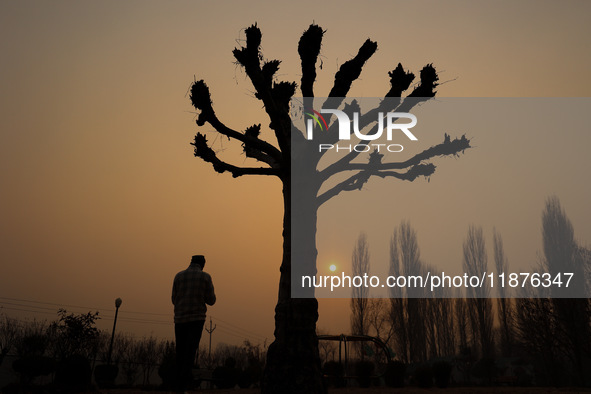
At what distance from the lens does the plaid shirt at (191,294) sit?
6.16m

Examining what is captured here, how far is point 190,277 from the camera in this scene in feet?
20.7

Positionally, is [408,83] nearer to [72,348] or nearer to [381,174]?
[381,174]

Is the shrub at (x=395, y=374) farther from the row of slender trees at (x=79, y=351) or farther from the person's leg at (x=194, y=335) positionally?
the person's leg at (x=194, y=335)

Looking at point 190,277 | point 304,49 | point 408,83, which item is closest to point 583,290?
point 408,83

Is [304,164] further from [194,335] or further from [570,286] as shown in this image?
[570,286]

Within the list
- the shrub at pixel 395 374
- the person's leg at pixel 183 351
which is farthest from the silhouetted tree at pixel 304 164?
the shrub at pixel 395 374

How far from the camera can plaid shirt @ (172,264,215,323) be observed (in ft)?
20.2

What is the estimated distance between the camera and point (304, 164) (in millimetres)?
8422

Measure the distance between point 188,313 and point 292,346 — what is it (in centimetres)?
171

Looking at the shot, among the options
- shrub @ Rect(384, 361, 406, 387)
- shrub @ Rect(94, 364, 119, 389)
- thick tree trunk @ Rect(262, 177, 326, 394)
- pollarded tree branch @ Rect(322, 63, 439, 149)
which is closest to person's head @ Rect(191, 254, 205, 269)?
thick tree trunk @ Rect(262, 177, 326, 394)

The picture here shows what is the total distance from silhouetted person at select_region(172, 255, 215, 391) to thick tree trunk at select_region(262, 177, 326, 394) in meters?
1.28

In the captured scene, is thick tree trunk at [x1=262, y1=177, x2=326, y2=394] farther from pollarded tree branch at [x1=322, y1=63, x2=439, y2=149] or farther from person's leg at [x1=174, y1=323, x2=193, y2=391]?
pollarded tree branch at [x1=322, y1=63, x2=439, y2=149]

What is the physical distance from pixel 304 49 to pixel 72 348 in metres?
16.0

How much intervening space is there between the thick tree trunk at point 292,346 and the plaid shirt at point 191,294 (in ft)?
4.37
